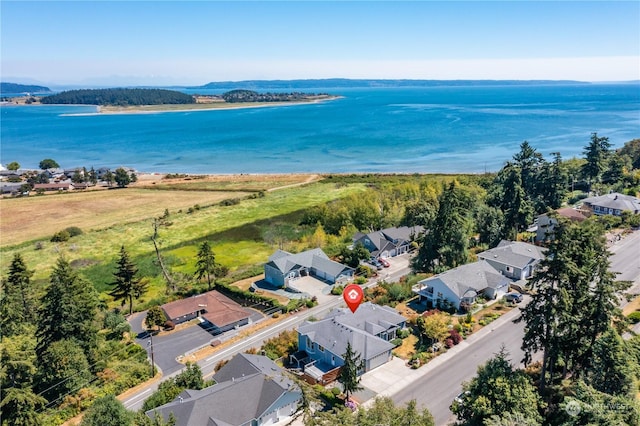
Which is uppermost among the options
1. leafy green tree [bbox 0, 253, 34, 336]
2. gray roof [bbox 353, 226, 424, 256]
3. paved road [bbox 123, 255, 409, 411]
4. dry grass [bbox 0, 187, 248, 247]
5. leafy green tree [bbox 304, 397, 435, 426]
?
leafy green tree [bbox 304, 397, 435, 426]

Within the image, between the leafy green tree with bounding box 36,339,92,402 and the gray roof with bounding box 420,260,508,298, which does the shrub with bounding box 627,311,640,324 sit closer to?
the gray roof with bounding box 420,260,508,298

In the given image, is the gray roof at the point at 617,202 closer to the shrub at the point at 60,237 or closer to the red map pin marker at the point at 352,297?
the red map pin marker at the point at 352,297

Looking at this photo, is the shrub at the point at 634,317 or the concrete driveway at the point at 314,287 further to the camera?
the concrete driveway at the point at 314,287

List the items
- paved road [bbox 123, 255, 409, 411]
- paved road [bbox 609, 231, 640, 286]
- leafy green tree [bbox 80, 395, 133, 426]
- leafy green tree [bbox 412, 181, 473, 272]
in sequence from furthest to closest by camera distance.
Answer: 1. leafy green tree [bbox 412, 181, 473, 272]
2. paved road [bbox 609, 231, 640, 286]
3. paved road [bbox 123, 255, 409, 411]
4. leafy green tree [bbox 80, 395, 133, 426]

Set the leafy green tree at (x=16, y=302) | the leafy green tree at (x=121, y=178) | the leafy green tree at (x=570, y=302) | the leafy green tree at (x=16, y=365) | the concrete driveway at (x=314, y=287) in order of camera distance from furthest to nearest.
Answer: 1. the leafy green tree at (x=121, y=178)
2. the concrete driveway at (x=314, y=287)
3. the leafy green tree at (x=16, y=302)
4. the leafy green tree at (x=16, y=365)
5. the leafy green tree at (x=570, y=302)

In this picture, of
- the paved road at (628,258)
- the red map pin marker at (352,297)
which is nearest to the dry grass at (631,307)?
the paved road at (628,258)

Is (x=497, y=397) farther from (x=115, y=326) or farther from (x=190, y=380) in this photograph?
(x=115, y=326)

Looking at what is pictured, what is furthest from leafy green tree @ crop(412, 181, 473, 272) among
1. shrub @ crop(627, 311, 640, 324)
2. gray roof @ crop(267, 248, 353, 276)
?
shrub @ crop(627, 311, 640, 324)

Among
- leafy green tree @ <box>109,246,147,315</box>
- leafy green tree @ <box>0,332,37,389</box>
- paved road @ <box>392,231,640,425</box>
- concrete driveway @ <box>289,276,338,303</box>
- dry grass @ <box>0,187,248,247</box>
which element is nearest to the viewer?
leafy green tree @ <box>0,332,37,389</box>

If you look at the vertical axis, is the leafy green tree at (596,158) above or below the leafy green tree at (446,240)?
above
